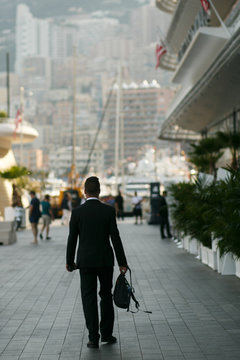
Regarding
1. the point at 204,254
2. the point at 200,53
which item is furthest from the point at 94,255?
the point at 200,53

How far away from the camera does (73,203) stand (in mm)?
40344

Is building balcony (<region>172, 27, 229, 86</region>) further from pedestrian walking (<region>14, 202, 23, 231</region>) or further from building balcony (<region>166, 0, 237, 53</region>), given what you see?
pedestrian walking (<region>14, 202, 23, 231</region>)

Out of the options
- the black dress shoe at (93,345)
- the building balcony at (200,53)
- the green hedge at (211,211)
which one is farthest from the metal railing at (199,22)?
the black dress shoe at (93,345)

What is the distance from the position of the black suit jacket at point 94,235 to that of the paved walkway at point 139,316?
916mm

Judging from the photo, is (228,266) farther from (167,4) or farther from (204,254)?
(167,4)

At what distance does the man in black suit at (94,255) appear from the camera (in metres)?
7.54

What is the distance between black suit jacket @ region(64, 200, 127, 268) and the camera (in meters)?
7.55

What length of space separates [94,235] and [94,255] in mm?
218

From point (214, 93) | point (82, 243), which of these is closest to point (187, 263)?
point (82, 243)

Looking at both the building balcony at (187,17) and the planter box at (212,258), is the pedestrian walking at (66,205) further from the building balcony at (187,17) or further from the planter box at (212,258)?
the planter box at (212,258)

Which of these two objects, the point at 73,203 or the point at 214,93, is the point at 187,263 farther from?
the point at 73,203

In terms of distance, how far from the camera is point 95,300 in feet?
24.9

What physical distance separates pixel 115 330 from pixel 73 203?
31.9 metres

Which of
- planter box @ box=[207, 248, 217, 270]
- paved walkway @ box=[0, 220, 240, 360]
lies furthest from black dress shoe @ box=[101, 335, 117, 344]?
planter box @ box=[207, 248, 217, 270]
